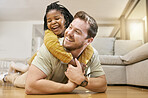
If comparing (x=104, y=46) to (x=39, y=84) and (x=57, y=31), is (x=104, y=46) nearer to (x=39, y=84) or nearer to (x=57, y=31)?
(x=57, y=31)

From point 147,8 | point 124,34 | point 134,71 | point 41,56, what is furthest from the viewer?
point 124,34

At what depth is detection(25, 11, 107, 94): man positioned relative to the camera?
956mm

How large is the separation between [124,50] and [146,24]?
2.29 ft

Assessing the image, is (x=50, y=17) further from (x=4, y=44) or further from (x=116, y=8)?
(x=4, y=44)

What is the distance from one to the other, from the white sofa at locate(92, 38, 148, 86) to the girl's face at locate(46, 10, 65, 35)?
1124mm

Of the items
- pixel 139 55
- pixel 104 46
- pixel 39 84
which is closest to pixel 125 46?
pixel 104 46

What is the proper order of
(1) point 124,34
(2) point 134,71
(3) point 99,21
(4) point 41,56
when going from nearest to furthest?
(4) point 41,56, (2) point 134,71, (1) point 124,34, (3) point 99,21

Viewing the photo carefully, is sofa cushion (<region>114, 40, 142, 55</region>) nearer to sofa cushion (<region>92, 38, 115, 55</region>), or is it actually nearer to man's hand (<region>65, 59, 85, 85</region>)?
sofa cushion (<region>92, 38, 115, 55</region>)

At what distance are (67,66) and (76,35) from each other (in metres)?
0.23

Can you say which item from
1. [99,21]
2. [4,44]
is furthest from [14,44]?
[99,21]

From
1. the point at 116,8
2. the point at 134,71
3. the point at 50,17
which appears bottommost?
the point at 134,71

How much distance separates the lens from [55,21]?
103cm

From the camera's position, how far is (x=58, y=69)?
3.45 ft

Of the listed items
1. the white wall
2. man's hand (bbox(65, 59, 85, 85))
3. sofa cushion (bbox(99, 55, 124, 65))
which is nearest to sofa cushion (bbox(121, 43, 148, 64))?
sofa cushion (bbox(99, 55, 124, 65))
